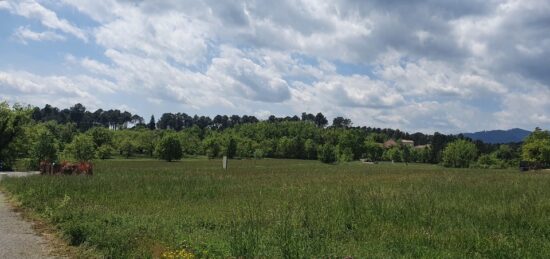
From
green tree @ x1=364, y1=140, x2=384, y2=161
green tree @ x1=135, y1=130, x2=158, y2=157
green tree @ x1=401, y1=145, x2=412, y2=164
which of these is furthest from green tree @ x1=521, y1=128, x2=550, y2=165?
green tree @ x1=135, y1=130, x2=158, y2=157

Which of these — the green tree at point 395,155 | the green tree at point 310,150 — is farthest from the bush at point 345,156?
the green tree at point 395,155

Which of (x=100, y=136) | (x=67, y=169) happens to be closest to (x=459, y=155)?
(x=100, y=136)

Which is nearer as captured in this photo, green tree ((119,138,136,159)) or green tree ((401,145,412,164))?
green tree ((119,138,136,159))

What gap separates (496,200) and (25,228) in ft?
46.6

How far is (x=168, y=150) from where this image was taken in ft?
399

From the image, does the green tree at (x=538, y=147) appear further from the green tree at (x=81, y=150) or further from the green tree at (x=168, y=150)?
the green tree at (x=81, y=150)

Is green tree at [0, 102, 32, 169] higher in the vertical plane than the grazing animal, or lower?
higher

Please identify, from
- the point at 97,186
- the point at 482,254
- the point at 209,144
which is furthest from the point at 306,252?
the point at 209,144

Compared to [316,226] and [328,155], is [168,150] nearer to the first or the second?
[328,155]

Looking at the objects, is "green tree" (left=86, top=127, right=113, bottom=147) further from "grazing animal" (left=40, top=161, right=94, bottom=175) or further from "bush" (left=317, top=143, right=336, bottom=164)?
"grazing animal" (left=40, top=161, right=94, bottom=175)

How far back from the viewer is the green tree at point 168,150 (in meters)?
122

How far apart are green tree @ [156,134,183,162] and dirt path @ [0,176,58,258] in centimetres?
10884

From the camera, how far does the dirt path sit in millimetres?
9438

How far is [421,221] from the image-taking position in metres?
11.9
